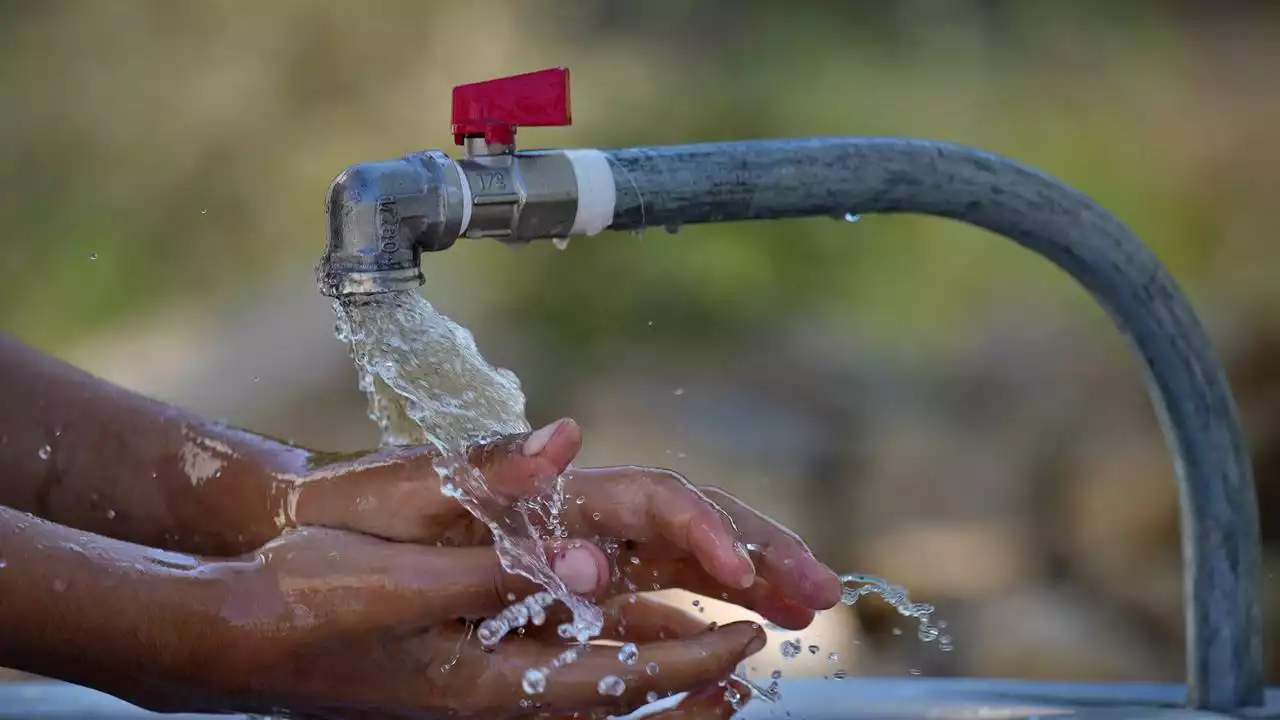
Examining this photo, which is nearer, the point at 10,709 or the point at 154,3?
the point at 10,709

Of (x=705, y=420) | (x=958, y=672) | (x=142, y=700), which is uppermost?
(x=705, y=420)

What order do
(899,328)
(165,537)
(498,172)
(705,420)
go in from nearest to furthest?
(498,172) < (165,537) < (705,420) < (899,328)

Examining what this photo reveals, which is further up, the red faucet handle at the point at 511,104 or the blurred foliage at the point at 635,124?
the blurred foliage at the point at 635,124

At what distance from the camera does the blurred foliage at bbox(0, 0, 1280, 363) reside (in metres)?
2.74

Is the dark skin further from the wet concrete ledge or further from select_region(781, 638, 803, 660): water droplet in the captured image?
the wet concrete ledge

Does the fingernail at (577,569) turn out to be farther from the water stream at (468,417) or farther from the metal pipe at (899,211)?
the metal pipe at (899,211)

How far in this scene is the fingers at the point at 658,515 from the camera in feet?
2.27

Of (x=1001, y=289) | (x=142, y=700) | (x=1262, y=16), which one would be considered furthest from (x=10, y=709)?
(x=1262, y=16)

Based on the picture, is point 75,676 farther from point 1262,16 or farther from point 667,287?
point 1262,16

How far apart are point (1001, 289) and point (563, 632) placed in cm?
219

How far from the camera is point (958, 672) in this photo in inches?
91.4

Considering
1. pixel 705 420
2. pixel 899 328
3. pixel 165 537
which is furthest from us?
pixel 899 328

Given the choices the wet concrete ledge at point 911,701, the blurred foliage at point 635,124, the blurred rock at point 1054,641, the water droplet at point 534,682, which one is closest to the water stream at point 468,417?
the water droplet at point 534,682

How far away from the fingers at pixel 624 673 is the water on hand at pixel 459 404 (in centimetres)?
3
